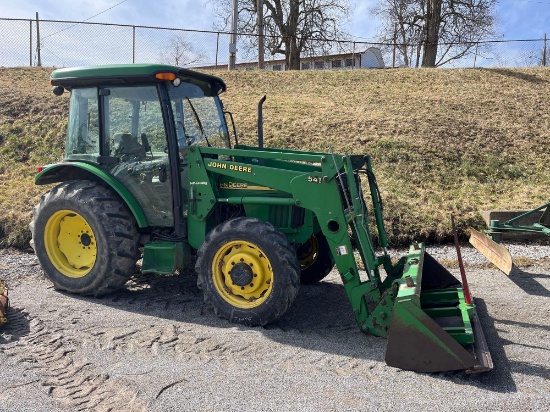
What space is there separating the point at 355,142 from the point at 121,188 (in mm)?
7921

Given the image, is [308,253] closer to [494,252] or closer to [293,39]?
[494,252]

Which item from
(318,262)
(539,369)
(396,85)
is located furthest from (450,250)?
(396,85)

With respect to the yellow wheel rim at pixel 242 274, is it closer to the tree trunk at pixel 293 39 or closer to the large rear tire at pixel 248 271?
the large rear tire at pixel 248 271

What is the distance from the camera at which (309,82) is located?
1817 centimetres

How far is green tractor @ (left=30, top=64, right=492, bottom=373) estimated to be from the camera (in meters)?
4.64

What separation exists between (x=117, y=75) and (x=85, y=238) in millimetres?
1727

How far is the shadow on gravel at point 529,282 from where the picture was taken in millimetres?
5879

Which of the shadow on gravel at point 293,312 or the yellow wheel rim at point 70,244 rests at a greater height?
the yellow wheel rim at point 70,244

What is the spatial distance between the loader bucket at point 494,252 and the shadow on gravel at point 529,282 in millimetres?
185

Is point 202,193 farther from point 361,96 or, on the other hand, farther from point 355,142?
point 361,96

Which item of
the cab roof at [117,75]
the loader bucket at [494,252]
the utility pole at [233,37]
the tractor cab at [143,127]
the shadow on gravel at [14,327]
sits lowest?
the shadow on gravel at [14,327]

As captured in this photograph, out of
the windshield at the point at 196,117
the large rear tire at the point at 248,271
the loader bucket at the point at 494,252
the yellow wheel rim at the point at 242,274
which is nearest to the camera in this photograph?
the large rear tire at the point at 248,271

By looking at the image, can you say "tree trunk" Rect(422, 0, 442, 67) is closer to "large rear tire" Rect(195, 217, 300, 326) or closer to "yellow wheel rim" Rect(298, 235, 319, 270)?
"yellow wheel rim" Rect(298, 235, 319, 270)

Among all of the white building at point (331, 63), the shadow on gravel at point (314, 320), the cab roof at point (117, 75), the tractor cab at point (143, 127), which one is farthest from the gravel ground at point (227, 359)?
the white building at point (331, 63)
